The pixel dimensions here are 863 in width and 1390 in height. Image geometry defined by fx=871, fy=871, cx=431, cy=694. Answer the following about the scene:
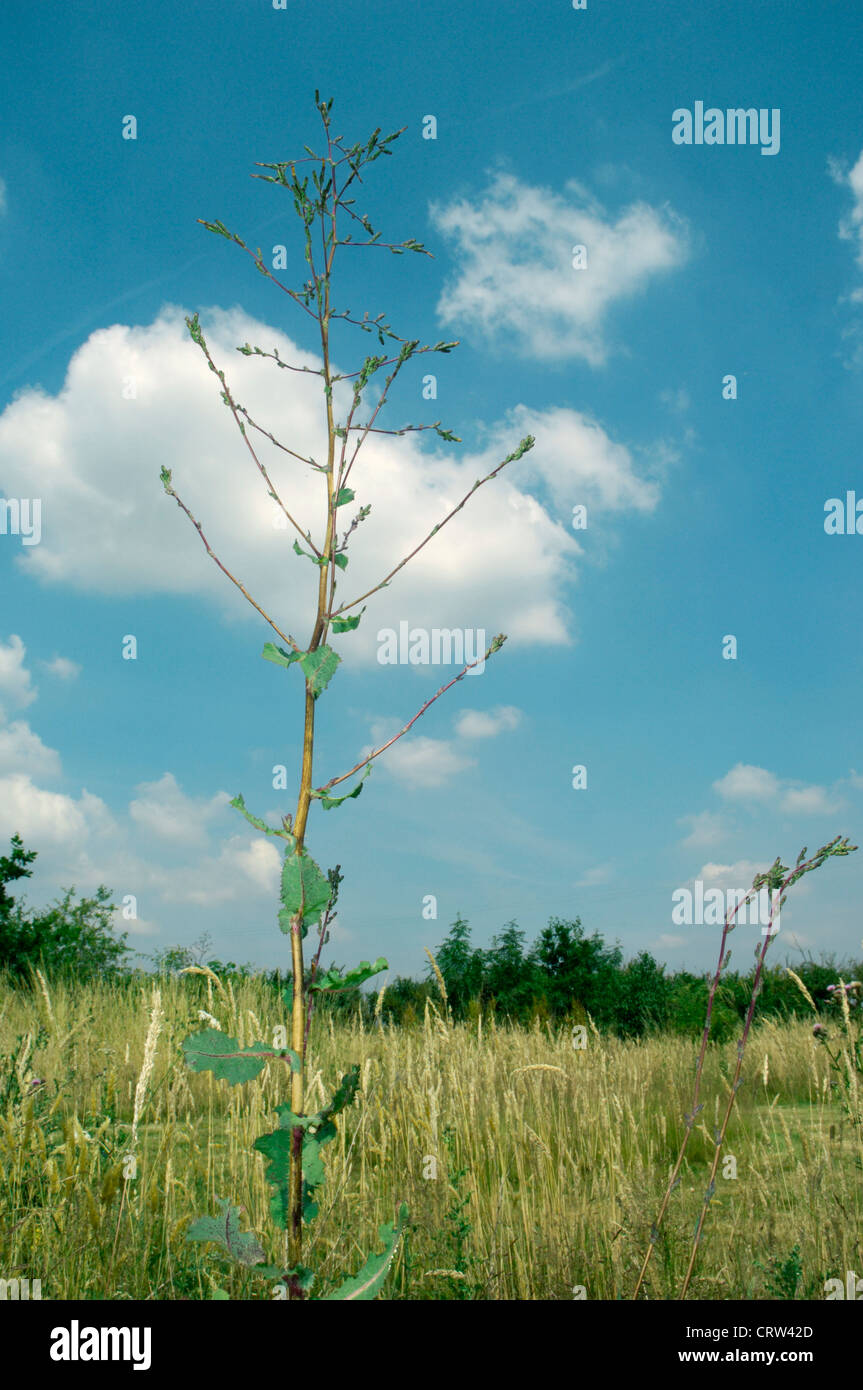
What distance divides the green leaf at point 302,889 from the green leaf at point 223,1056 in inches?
7.9

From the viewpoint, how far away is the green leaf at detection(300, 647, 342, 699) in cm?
136

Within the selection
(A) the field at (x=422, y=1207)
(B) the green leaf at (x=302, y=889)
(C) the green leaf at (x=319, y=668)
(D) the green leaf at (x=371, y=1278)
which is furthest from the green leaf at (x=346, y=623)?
(A) the field at (x=422, y=1207)

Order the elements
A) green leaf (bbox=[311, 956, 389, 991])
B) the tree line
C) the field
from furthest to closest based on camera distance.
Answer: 1. the tree line
2. the field
3. green leaf (bbox=[311, 956, 389, 991])

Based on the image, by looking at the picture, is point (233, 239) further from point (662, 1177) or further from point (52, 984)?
point (52, 984)

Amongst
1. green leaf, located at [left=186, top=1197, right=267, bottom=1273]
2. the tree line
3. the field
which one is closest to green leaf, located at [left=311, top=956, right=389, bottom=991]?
green leaf, located at [left=186, top=1197, right=267, bottom=1273]

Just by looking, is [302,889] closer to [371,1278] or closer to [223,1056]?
[223,1056]

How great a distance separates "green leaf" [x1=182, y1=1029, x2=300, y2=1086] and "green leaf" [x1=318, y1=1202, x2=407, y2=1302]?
0.31 meters

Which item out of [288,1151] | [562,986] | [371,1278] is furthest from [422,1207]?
[562,986]

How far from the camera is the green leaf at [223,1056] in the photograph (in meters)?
1.31

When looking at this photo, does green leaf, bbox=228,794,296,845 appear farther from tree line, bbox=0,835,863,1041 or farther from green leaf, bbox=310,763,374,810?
tree line, bbox=0,835,863,1041

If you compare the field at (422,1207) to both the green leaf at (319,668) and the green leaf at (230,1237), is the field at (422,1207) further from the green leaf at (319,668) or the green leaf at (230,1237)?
the green leaf at (319,668)

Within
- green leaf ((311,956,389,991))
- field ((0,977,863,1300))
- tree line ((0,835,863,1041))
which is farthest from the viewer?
tree line ((0,835,863,1041))
